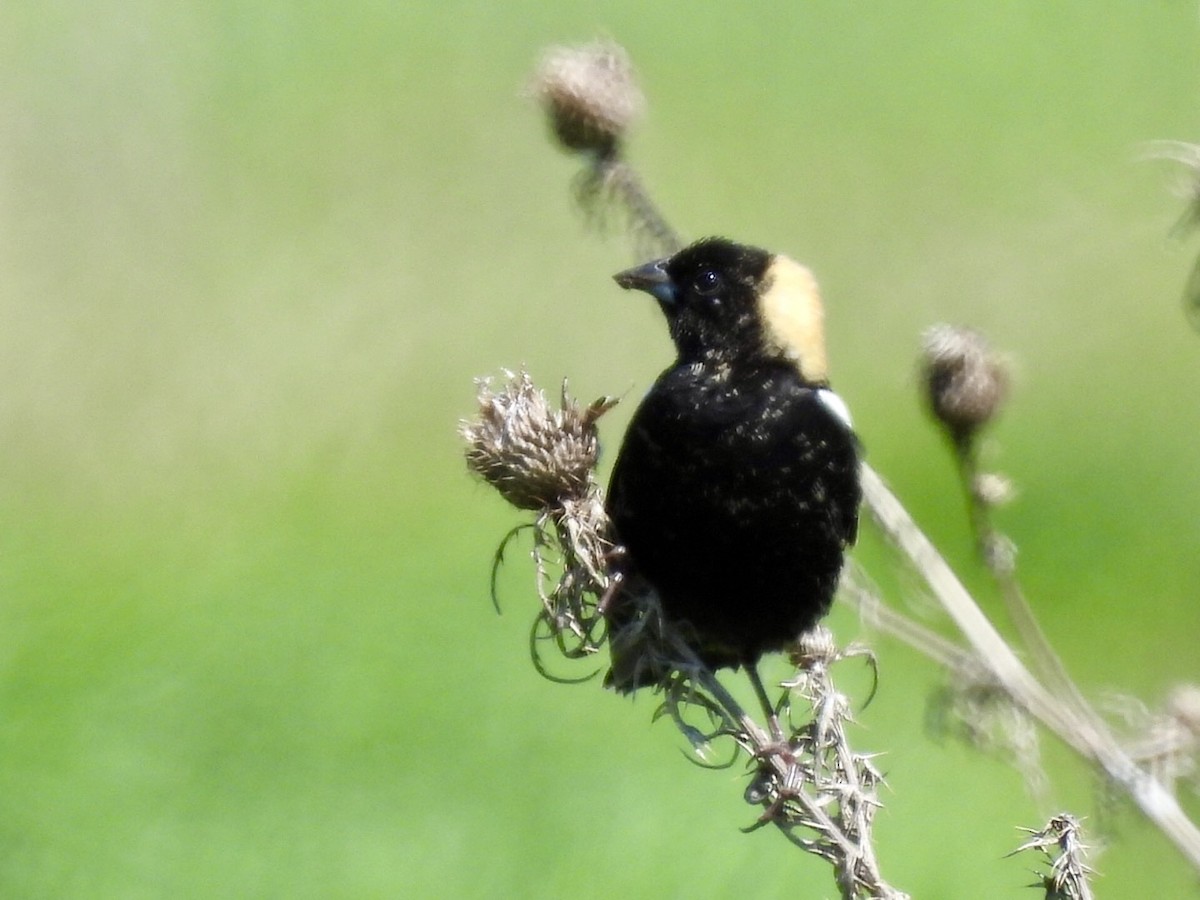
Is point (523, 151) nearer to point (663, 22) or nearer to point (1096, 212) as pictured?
point (663, 22)

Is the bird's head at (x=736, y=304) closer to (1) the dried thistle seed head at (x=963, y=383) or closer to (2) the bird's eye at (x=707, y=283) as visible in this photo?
(2) the bird's eye at (x=707, y=283)

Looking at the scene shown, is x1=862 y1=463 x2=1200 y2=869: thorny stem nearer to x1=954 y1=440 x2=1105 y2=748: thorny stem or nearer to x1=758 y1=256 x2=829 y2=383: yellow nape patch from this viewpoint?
x1=954 y1=440 x2=1105 y2=748: thorny stem

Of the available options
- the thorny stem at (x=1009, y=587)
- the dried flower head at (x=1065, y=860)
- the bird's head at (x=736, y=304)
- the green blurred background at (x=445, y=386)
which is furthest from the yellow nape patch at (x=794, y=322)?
the green blurred background at (x=445, y=386)

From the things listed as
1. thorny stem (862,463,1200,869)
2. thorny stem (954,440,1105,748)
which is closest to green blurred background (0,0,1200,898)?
thorny stem (954,440,1105,748)

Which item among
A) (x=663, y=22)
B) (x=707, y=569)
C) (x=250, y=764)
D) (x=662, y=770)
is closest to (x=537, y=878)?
(x=662, y=770)

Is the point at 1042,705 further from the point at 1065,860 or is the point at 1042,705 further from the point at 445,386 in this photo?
the point at 445,386

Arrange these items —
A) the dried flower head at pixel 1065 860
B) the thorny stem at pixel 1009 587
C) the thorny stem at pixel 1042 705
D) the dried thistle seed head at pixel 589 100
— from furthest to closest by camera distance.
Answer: the dried thistle seed head at pixel 589 100 → the thorny stem at pixel 1009 587 → the thorny stem at pixel 1042 705 → the dried flower head at pixel 1065 860
